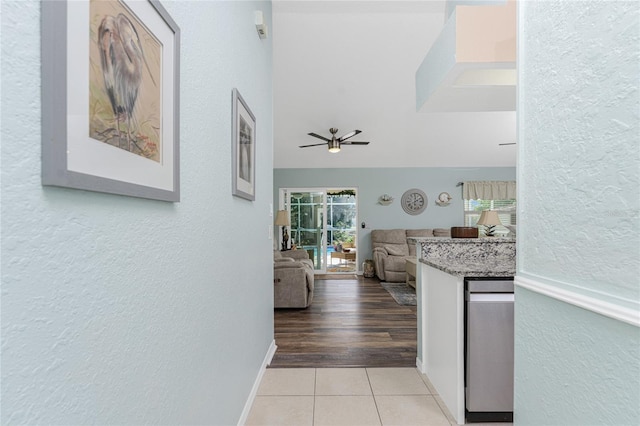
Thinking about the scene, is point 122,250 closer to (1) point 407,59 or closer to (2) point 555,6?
(2) point 555,6

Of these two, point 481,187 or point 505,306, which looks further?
point 481,187

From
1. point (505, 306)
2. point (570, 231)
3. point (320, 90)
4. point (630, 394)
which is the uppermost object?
point (320, 90)

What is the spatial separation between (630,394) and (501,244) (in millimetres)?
1828

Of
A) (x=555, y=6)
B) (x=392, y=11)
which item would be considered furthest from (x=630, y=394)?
(x=392, y=11)

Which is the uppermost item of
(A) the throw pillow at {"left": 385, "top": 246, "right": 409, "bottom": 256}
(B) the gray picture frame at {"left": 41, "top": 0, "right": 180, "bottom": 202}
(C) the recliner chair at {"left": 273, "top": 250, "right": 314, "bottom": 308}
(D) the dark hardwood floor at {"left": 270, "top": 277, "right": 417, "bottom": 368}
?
(B) the gray picture frame at {"left": 41, "top": 0, "right": 180, "bottom": 202}

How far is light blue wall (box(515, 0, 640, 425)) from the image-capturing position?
745 mm

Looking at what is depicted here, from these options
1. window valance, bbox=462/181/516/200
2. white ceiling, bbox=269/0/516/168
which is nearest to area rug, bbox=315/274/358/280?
white ceiling, bbox=269/0/516/168

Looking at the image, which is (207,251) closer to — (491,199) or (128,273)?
(128,273)

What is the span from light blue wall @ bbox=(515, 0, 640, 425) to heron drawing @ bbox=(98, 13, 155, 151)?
3.71ft

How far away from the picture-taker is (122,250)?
0.77m

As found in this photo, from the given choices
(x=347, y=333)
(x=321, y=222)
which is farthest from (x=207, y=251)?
(x=321, y=222)

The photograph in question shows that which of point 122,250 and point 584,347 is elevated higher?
point 122,250

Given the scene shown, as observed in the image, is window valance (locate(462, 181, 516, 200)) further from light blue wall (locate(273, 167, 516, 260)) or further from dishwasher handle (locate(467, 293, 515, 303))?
dishwasher handle (locate(467, 293, 515, 303))

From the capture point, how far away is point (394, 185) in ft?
24.3
